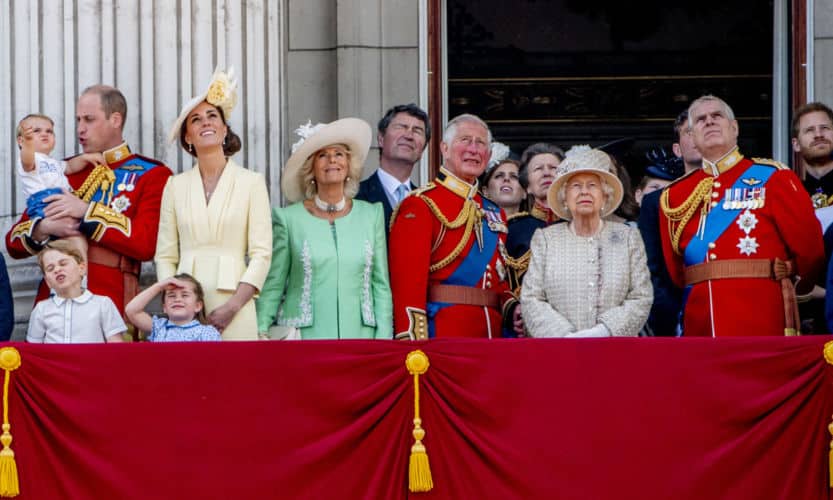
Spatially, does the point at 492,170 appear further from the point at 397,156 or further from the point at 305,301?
the point at 305,301

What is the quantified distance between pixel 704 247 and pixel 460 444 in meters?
1.72

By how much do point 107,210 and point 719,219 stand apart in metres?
2.71

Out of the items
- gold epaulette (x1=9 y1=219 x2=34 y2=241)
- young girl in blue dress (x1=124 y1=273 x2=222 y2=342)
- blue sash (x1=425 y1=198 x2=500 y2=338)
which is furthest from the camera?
gold epaulette (x1=9 y1=219 x2=34 y2=241)

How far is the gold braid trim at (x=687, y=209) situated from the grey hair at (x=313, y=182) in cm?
141

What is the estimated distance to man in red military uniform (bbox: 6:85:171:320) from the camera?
29.8 feet

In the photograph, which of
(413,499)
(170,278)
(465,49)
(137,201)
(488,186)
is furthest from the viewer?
(465,49)

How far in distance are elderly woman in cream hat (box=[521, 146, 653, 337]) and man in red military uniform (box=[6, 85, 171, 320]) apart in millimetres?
1762

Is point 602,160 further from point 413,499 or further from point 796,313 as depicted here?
point 413,499

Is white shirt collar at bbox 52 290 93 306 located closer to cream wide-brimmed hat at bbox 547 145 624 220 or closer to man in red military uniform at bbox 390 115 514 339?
man in red military uniform at bbox 390 115 514 339

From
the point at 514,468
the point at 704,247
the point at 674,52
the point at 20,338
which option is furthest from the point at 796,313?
the point at 674,52

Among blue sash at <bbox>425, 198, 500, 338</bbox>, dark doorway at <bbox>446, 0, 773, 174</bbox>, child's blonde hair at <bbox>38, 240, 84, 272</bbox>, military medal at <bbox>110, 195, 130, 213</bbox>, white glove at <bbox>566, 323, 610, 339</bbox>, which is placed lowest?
white glove at <bbox>566, 323, 610, 339</bbox>

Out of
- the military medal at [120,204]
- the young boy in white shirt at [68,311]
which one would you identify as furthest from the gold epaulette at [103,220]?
the young boy in white shirt at [68,311]

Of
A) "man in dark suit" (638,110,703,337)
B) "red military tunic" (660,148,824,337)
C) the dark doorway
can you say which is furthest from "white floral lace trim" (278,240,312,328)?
the dark doorway

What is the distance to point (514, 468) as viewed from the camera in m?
7.89
